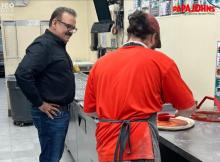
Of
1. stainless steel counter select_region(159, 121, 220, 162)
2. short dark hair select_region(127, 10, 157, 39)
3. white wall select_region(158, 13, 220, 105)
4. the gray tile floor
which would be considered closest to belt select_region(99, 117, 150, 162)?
stainless steel counter select_region(159, 121, 220, 162)

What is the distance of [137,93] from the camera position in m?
1.33

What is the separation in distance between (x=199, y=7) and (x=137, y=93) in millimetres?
1151

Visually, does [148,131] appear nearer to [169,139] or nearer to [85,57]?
[169,139]

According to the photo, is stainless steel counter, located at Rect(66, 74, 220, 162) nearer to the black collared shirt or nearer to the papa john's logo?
the black collared shirt

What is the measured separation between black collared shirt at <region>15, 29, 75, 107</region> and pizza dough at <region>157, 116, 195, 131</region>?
713 millimetres

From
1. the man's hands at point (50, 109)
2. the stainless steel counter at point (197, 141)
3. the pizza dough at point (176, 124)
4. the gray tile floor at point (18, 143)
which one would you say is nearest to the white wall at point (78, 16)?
the gray tile floor at point (18, 143)

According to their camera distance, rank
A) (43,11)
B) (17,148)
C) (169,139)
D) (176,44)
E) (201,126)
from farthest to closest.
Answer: (43,11)
(17,148)
(176,44)
(201,126)
(169,139)

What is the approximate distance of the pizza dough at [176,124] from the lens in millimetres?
1716

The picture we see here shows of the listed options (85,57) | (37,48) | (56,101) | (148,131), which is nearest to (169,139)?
(148,131)

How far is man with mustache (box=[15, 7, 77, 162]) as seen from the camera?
2.04m

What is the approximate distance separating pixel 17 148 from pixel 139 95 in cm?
259

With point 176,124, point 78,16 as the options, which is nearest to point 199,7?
point 176,124

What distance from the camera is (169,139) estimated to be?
1568 millimetres

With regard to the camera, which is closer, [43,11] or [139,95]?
[139,95]
